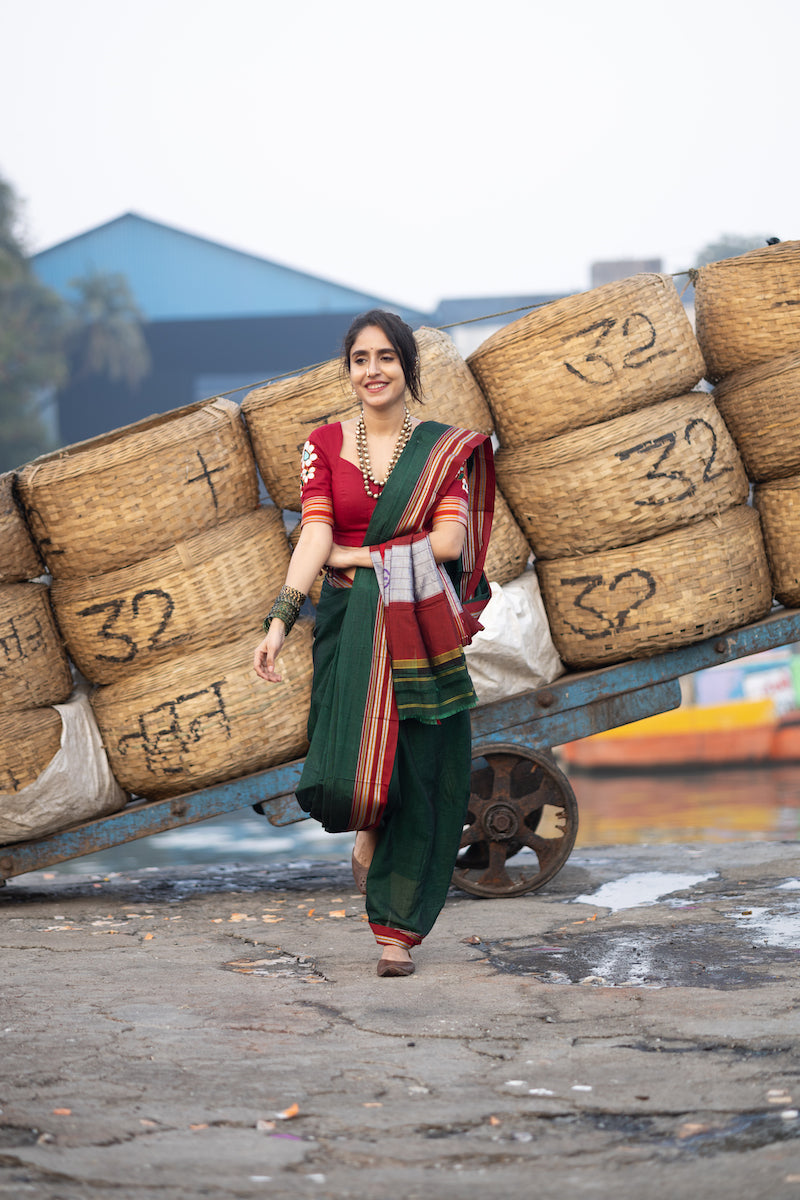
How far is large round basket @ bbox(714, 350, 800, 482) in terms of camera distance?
416cm

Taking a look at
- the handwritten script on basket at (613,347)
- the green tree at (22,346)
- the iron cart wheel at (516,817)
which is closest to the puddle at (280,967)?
the iron cart wheel at (516,817)

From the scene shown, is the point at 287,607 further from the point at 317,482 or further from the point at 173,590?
the point at 173,590

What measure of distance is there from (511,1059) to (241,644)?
2.08 meters

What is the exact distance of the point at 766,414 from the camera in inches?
166

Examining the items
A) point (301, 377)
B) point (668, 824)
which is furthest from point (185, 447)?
point (668, 824)

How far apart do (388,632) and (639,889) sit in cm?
196

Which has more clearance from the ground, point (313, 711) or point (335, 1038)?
point (313, 711)

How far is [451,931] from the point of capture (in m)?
3.80

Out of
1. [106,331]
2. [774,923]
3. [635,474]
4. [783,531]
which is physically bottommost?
[774,923]

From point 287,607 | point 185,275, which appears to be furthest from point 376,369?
point 185,275

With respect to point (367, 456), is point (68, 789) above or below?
below

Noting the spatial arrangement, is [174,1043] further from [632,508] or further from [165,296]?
[165,296]

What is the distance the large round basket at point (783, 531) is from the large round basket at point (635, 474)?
0.16 metres

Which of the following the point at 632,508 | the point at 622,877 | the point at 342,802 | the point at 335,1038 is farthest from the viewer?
the point at 622,877
